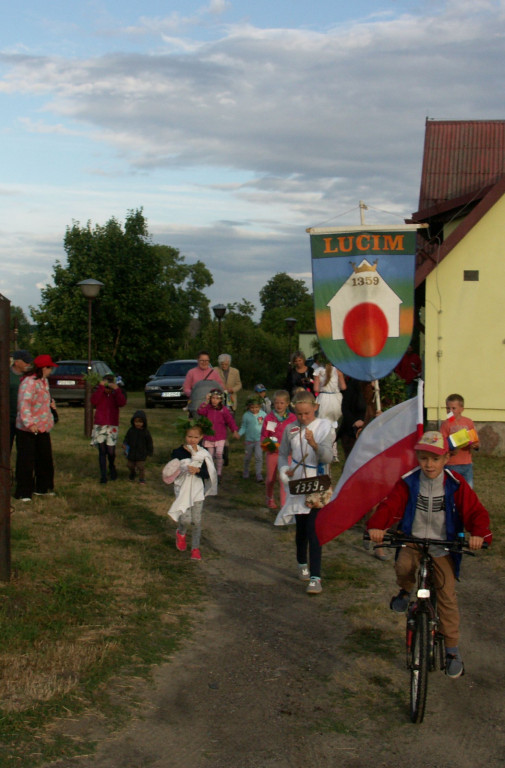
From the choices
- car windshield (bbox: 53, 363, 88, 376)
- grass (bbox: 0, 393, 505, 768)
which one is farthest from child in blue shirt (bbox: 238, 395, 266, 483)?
car windshield (bbox: 53, 363, 88, 376)

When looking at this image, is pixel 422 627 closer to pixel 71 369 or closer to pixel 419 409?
pixel 419 409

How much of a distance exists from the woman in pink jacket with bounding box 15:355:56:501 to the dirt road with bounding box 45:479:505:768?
4124mm

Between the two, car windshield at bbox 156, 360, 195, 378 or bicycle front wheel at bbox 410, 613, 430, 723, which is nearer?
bicycle front wheel at bbox 410, 613, 430, 723

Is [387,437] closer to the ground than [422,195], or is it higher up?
closer to the ground

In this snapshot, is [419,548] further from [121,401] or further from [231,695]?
[121,401]

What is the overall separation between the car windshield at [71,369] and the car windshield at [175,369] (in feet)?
8.90

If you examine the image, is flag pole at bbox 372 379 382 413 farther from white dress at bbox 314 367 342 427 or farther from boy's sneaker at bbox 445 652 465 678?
white dress at bbox 314 367 342 427

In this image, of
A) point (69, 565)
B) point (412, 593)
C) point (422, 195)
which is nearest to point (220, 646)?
point (412, 593)

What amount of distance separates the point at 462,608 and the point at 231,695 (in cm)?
290

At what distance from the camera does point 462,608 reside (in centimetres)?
776

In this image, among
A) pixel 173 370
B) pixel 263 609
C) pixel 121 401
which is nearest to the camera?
pixel 263 609

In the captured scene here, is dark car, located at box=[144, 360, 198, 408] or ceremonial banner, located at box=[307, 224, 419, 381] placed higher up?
ceremonial banner, located at box=[307, 224, 419, 381]

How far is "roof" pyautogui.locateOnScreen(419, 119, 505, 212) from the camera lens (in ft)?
73.4

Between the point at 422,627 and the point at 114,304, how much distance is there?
1926 inches
